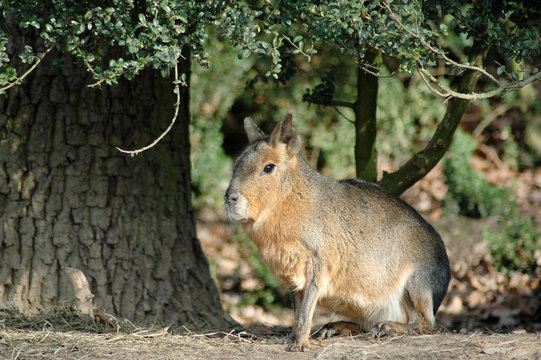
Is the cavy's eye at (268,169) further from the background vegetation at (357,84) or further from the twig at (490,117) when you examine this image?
the twig at (490,117)

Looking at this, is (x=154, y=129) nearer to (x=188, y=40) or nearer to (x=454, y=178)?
(x=188, y=40)

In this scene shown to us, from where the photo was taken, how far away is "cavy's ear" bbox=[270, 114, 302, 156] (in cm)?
394

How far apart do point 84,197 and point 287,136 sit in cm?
168

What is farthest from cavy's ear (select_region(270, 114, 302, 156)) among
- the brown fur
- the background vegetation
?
the background vegetation

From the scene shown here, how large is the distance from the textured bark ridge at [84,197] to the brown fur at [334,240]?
3.78ft

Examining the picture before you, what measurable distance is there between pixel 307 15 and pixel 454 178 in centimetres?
526

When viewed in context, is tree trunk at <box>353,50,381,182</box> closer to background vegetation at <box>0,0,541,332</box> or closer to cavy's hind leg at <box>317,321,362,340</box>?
background vegetation at <box>0,0,541,332</box>

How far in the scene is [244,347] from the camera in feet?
12.8

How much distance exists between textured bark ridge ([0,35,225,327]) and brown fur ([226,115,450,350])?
45.4 inches

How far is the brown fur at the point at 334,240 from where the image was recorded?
394 centimetres

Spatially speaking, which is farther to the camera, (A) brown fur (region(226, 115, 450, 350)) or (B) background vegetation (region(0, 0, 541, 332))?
(A) brown fur (region(226, 115, 450, 350))

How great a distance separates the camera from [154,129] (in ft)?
16.7

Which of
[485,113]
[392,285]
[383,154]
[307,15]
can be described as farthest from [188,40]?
[485,113]

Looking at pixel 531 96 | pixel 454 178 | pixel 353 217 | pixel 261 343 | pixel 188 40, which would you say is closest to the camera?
pixel 188 40
